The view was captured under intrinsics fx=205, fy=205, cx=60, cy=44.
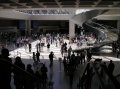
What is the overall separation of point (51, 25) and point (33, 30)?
5.81 metres

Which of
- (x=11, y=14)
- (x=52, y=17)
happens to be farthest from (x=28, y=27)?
(x=11, y=14)

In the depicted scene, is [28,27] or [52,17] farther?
[28,27]

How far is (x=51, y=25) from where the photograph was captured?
49.6 metres

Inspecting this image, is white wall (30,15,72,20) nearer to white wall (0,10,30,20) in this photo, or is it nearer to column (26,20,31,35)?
white wall (0,10,30,20)

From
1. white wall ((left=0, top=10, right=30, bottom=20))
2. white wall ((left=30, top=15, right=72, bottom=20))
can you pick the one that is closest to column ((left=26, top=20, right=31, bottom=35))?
white wall ((left=30, top=15, right=72, bottom=20))

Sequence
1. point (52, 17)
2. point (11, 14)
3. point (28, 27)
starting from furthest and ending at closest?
1. point (28, 27)
2. point (52, 17)
3. point (11, 14)

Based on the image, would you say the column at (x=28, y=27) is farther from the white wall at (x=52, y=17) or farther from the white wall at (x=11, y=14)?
the white wall at (x=11, y=14)

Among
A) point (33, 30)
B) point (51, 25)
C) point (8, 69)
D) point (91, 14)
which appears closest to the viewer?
point (8, 69)

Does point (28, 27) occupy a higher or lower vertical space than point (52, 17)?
lower

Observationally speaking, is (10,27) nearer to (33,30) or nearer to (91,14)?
(33,30)

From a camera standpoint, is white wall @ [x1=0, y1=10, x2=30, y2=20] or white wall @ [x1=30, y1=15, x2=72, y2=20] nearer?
white wall @ [x1=0, y1=10, x2=30, y2=20]

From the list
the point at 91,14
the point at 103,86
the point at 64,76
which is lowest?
the point at 64,76

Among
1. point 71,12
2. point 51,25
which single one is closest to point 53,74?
point 71,12

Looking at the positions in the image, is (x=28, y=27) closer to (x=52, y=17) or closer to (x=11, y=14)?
(x=52, y=17)
